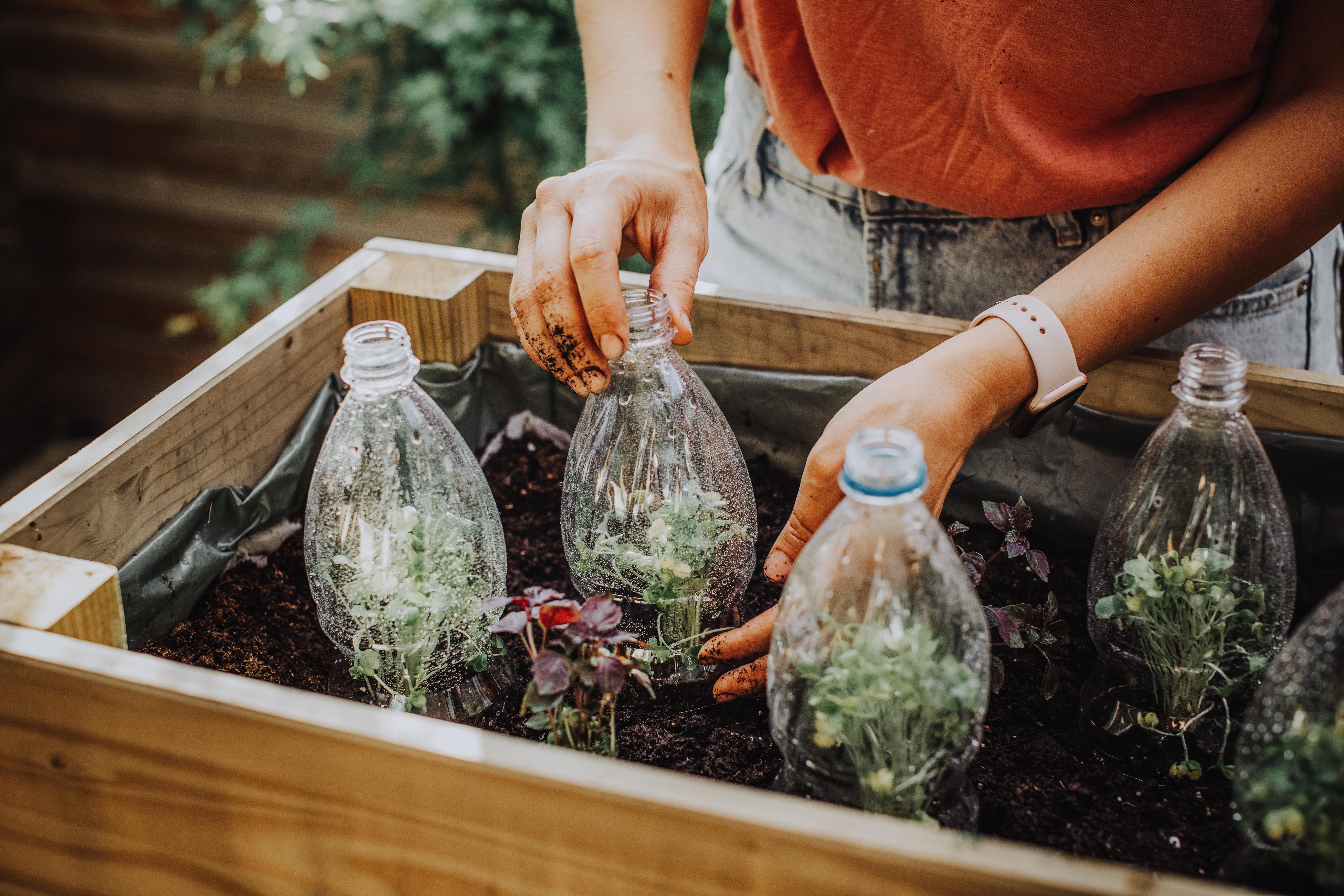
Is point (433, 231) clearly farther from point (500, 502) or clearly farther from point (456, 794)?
point (456, 794)

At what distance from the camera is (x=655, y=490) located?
124 centimetres

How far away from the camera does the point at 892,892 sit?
0.71m

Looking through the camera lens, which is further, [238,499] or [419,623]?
[238,499]

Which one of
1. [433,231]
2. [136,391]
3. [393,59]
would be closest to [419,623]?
[393,59]

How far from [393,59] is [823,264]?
2.13 meters

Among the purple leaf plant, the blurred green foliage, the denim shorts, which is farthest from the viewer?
the blurred green foliage

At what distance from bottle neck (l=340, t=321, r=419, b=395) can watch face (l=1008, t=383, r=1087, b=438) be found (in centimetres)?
74

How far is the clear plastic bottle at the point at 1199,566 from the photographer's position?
3.42 feet

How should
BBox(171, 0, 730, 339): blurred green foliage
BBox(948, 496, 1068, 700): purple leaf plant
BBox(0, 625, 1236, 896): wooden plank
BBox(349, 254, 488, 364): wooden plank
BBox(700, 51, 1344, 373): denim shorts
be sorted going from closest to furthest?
BBox(0, 625, 1236, 896): wooden plank
BBox(948, 496, 1068, 700): purple leaf plant
BBox(700, 51, 1344, 373): denim shorts
BBox(349, 254, 488, 364): wooden plank
BBox(171, 0, 730, 339): blurred green foliage

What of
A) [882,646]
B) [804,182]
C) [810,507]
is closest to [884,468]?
[882,646]

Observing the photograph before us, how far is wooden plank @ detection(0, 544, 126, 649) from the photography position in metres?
0.94

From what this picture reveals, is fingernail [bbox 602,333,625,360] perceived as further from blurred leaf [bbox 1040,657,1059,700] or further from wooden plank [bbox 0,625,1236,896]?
blurred leaf [bbox 1040,657,1059,700]

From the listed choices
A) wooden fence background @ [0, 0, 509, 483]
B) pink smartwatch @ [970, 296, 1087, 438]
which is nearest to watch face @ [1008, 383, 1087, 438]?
pink smartwatch @ [970, 296, 1087, 438]

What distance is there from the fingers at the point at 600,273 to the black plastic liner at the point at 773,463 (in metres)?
0.45
